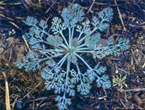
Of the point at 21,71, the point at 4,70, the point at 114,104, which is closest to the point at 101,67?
the point at 114,104

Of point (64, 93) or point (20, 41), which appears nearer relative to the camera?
point (64, 93)

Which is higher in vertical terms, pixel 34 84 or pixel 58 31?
pixel 58 31

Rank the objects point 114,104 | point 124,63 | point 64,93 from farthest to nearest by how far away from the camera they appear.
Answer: point 124,63 → point 114,104 → point 64,93

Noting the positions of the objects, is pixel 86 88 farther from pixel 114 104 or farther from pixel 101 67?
pixel 114 104

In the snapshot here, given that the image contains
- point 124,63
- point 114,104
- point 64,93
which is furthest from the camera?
point 124,63

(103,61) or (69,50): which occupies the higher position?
(69,50)

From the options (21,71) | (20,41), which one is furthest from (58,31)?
(21,71)

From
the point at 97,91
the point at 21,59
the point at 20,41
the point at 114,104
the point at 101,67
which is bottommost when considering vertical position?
the point at 114,104
